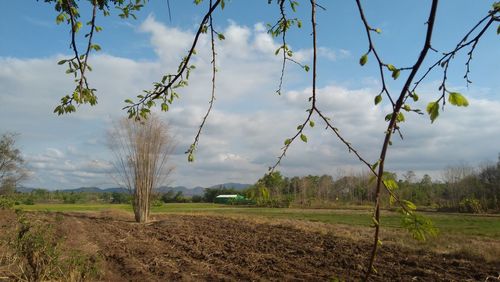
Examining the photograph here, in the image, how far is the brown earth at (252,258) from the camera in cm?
826

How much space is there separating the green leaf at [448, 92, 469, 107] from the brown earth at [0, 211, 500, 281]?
24.0 feet

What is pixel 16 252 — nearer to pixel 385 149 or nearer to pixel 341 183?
pixel 385 149

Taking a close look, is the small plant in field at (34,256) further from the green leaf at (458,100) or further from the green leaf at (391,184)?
the green leaf at (458,100)

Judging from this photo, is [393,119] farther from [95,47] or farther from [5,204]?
[5,204]

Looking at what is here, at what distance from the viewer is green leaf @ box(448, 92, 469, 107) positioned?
31.3 inches

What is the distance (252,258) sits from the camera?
400 inches

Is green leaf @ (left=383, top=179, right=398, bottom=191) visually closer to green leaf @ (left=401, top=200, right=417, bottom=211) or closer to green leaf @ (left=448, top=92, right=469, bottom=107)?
green leaf @ (left=401, top=200, right=417, bottom=211)

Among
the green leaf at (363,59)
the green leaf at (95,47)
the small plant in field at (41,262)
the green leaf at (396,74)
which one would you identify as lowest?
the small plant in field at (41,262)

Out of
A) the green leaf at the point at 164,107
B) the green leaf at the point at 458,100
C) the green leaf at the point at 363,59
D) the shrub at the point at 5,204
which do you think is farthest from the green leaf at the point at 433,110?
the shrub at the point at 5,204

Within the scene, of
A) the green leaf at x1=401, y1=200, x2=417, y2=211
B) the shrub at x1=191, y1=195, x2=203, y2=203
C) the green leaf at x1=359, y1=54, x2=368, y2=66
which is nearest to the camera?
the green leaf at x1=401, y1=200, x2=417, y2=211

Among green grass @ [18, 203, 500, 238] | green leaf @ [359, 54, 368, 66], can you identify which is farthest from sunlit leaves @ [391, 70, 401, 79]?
green grass @ [18, 203, 500, 238]

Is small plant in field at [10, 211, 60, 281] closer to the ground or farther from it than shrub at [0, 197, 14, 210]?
closer to the ground

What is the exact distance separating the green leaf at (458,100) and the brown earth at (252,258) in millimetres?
7301

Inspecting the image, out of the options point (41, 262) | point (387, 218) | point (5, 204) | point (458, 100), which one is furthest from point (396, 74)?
point (387, 218)
